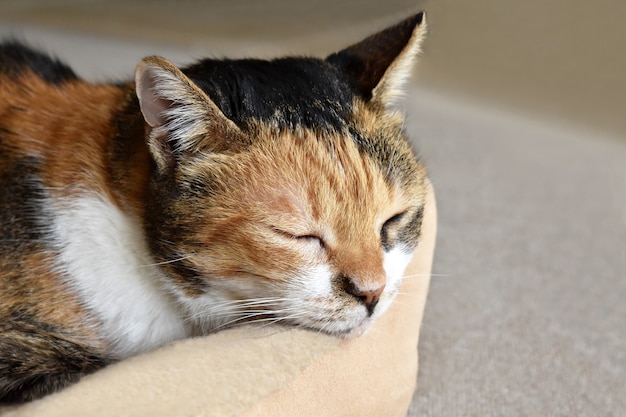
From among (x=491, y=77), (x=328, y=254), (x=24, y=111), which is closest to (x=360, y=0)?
(x=491, y=77)

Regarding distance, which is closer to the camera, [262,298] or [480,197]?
[262,298]

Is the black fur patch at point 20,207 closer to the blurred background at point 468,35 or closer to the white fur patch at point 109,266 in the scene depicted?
the white fur patch at point 109,266

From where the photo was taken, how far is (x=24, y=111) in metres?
1.13

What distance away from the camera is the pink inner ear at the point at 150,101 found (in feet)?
2.90

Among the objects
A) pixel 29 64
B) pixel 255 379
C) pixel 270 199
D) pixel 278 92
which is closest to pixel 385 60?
pixel 278 92

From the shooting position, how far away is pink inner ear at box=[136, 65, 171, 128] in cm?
88

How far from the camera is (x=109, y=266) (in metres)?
1.03

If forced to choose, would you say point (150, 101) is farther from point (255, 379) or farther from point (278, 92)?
point (255, 379)

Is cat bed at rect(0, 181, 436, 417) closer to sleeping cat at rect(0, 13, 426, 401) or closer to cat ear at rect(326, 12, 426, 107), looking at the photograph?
sleeping cat at rect(0, 13, 426, 401)

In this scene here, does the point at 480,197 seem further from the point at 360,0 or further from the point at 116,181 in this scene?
the point at 116,181

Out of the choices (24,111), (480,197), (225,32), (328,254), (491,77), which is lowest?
(480,197)

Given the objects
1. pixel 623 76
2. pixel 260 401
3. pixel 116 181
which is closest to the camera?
pixel 260 401

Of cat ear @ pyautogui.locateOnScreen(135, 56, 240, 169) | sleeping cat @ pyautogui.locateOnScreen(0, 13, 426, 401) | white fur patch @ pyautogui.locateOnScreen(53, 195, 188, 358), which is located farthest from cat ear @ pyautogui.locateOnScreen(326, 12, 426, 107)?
white fur patch @ pyautogui.locateOnScreen(53, 195, 188, 358)

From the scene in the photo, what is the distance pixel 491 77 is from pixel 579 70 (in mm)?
309
